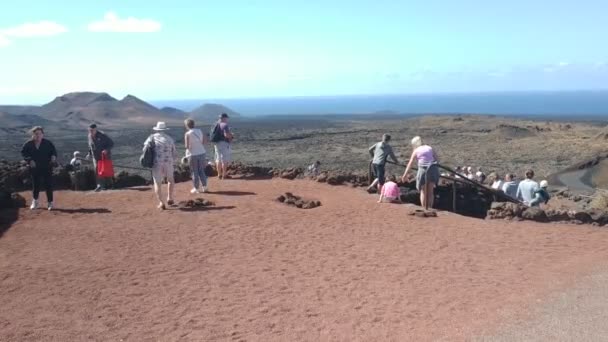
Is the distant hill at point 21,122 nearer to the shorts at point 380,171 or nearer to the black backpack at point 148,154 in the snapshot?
the black backpack at point 148,154

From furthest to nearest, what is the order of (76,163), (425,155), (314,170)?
1. (314,170)
2. (76,163)
3. (425,155)

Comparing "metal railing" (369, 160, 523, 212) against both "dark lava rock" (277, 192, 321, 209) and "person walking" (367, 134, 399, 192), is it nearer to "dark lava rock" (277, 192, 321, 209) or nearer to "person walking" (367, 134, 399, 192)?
"person walking" (367, 134, 399, 192)

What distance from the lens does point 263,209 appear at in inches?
457

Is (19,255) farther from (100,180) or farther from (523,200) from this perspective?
(523,200)

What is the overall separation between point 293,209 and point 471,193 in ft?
24.9

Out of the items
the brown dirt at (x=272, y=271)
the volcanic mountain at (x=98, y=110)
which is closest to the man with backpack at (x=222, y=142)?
the brown dirt at (x=272, y=271)

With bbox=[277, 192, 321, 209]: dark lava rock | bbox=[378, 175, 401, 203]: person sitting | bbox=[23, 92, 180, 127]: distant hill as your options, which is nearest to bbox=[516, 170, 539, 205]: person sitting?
bbox=[378, 175, 401, 203]: person sitting

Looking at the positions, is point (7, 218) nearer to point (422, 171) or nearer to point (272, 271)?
point (272, 271)

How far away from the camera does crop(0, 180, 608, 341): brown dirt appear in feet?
21.2

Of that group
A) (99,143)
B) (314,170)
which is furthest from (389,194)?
(99,143)

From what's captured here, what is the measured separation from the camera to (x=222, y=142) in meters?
14.2

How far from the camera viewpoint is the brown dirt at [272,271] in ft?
21.2

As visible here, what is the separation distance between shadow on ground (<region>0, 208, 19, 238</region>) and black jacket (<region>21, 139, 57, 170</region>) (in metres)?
1.00

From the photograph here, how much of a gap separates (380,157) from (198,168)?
160 inches
